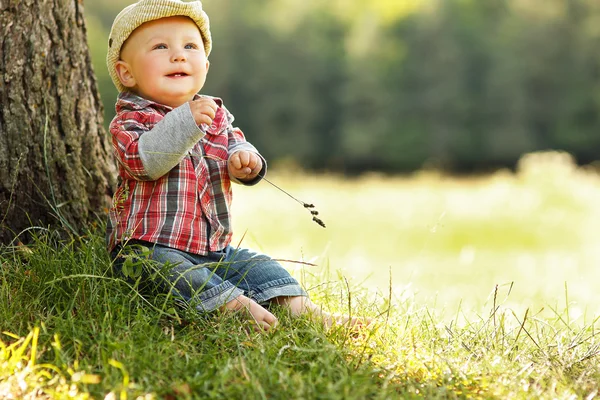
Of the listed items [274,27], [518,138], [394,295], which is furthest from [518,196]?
[274,27]

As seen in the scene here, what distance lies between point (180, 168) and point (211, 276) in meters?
0.44

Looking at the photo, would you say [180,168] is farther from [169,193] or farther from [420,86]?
[420,86]

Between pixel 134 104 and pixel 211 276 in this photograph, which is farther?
pixel 134 104

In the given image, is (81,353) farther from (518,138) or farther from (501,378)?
(518,138)

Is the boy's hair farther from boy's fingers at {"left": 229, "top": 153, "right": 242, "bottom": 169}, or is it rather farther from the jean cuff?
the jean cuff

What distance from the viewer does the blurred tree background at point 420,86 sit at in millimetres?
37406

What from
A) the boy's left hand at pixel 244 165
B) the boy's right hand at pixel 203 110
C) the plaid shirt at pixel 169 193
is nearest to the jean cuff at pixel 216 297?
the plaid shirt at pixel 169 193

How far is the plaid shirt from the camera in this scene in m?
2.68

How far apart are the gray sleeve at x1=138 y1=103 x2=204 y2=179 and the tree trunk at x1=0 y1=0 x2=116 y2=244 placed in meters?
0.59

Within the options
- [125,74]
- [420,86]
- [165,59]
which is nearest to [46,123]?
[125,74]

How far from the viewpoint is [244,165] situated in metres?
2.76

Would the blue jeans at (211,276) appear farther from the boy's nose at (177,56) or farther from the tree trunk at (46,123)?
the boy's nose at (177,56)

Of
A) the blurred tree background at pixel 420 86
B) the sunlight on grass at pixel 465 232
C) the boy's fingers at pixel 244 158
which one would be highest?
the blurred tree background at pixel 420 86

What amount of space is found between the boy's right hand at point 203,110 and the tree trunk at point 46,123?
0.78 metres
